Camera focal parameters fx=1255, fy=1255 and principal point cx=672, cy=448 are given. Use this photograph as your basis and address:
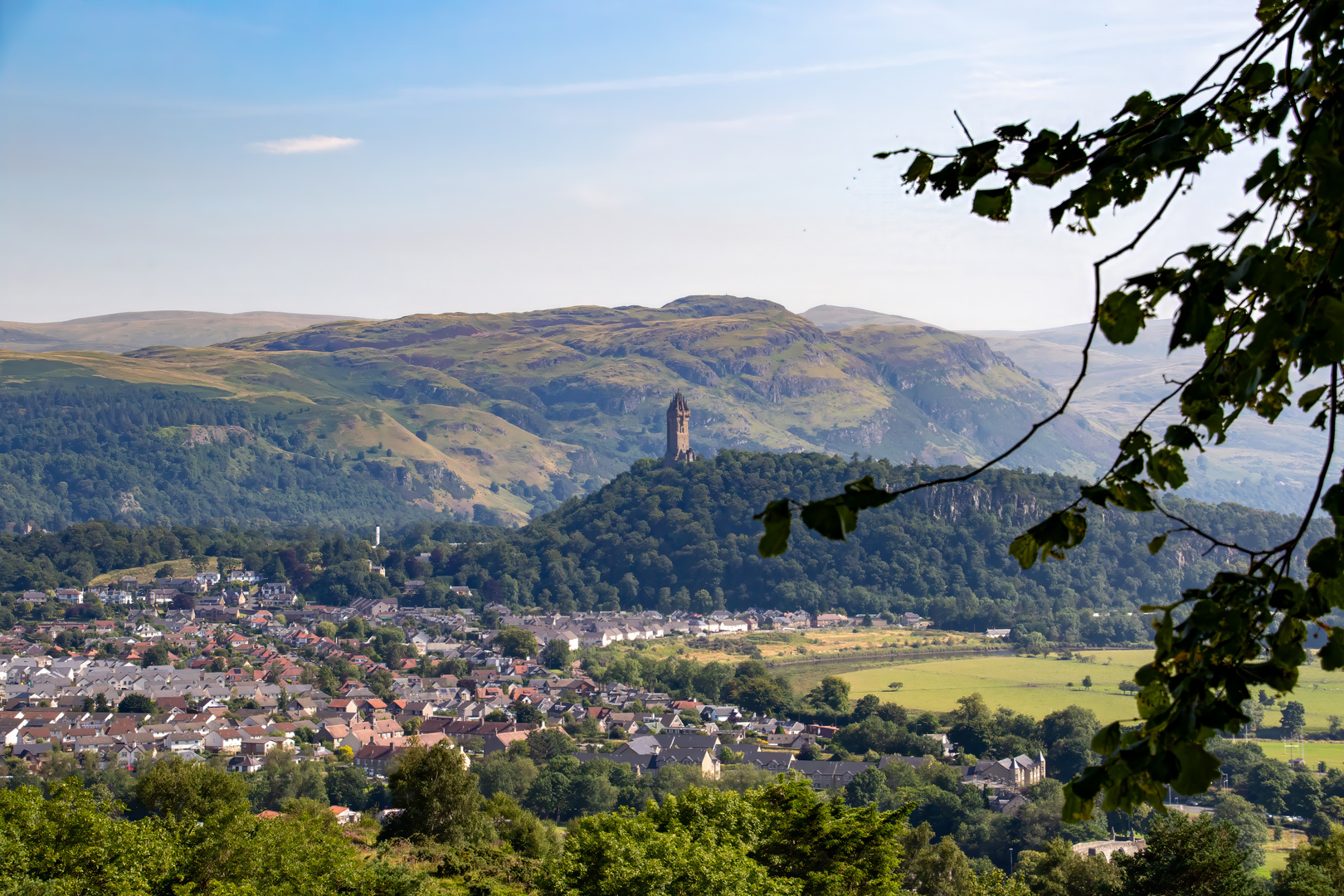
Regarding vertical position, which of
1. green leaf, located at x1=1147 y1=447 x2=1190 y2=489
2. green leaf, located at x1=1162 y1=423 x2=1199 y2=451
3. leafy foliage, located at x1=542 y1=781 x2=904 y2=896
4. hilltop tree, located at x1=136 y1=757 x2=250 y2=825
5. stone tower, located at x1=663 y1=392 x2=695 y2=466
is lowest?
hilltop tree, located at x1=136 y1=757 x2=250 y2=825

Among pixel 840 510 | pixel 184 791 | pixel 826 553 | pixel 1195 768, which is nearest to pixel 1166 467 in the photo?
pixel 1195 768

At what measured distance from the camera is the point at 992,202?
2986mm

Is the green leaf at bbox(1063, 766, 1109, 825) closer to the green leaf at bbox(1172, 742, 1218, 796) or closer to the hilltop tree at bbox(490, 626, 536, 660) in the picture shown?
the green leaf at bbox(1172, 742, 1218, 796)

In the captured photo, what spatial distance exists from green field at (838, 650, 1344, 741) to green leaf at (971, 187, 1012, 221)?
189ft

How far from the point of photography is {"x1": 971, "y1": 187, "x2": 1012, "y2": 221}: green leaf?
2.99m

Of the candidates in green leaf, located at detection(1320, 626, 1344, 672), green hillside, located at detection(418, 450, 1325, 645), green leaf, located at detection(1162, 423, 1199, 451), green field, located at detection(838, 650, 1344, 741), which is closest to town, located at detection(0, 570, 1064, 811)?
green hillside, located at detection(418, 450, 1325, 645)

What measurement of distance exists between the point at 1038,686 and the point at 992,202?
242 feet

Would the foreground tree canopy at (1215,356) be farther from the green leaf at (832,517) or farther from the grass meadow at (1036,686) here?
the grass meadow at (1036,686)

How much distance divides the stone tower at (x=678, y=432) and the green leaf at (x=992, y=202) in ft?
421

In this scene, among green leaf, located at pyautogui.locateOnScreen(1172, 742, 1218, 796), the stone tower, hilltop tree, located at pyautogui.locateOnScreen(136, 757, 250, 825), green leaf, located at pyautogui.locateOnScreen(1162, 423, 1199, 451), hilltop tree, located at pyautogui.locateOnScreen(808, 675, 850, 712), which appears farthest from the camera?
the stone tower

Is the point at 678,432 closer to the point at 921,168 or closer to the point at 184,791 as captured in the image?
the point at 184,791

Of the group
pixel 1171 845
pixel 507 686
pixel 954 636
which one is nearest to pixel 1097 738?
pixel 1171 845

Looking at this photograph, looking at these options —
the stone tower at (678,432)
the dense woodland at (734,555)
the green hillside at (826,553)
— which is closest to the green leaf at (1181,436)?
the dense woodland at (734,555)

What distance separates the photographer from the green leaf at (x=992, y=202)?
2986mm
